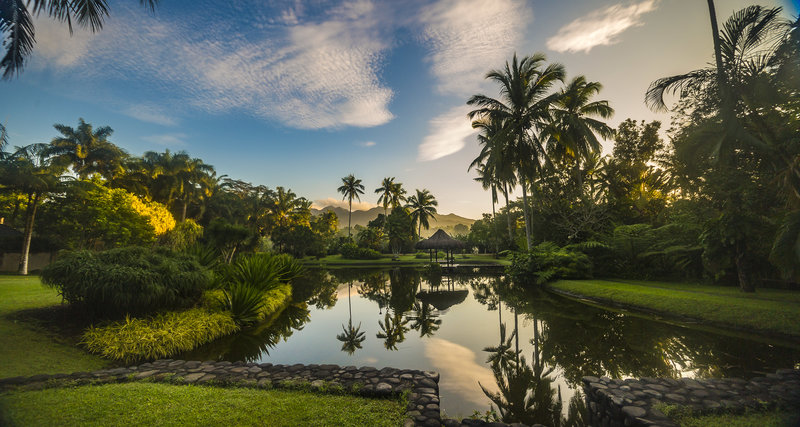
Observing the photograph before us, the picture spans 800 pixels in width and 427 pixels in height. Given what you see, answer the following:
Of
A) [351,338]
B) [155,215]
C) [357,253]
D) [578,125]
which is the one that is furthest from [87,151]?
[578,125]

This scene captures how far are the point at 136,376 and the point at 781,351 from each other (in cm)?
1161

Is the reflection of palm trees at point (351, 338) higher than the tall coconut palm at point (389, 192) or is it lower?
lower

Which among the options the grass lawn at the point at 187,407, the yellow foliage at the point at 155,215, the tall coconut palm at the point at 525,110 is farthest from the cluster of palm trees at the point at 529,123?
the yellow foliage at the point at 155,215

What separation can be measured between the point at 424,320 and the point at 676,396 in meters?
6.28

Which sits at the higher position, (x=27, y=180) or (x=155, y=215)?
(x=27, y=180)

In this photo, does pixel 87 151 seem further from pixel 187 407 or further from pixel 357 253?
pixel 187 407

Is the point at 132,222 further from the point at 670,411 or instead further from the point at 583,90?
the point at 583,90

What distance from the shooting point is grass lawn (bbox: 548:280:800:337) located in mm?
6652

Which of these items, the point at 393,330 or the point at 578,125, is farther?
the point at 578,125

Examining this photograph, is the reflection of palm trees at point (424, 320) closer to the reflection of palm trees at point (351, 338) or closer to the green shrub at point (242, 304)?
the reflection of palm trees at point (351, 338)

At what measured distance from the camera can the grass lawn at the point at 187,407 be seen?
313 centimetres

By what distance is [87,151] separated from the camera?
26484 mm

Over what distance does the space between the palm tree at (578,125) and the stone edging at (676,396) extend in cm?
1534

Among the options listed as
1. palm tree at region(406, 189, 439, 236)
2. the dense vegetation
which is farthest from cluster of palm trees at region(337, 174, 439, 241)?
the dense vegetation
